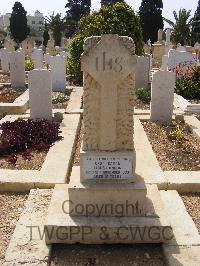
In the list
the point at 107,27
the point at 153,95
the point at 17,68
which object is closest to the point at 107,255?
the point at 153,95

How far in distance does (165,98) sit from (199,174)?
9.66 ft

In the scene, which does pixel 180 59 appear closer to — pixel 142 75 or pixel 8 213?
pixel 142 75

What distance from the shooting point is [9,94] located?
10672 mm

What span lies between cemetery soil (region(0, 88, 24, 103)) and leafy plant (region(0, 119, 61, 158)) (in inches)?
120

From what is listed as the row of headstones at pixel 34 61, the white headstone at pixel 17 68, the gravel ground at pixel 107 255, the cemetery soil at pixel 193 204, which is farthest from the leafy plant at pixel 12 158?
the white headstone at pixel 17 68

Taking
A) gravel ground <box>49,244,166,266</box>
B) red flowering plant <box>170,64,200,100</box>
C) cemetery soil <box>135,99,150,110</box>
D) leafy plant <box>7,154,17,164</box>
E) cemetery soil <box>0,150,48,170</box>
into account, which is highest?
red flowering plant <box>170,64,200,100</box>

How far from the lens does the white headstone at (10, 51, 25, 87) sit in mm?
11797

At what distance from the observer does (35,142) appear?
20.2 ft

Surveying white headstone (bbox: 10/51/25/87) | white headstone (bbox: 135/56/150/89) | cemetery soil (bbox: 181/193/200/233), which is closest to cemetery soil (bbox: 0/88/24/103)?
white headstone (bbox: 10/51/25/87)

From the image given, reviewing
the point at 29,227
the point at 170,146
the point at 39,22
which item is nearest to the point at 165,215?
the point at 29,227

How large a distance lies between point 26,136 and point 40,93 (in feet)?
4.36

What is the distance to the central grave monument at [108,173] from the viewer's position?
3.37 metres

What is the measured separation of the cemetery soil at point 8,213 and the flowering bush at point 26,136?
113 centimetres

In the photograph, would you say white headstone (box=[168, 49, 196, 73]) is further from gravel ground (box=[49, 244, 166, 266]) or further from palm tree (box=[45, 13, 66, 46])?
palm tree (box=[45, 13, 66, 46])
